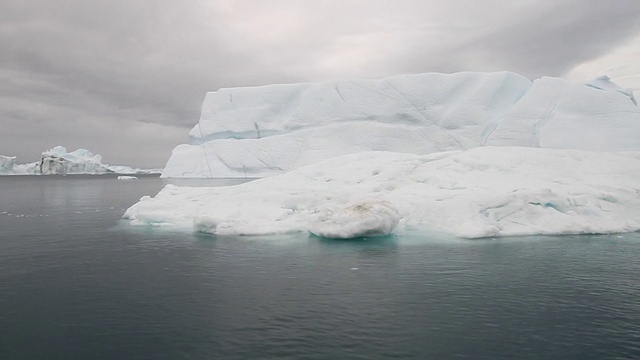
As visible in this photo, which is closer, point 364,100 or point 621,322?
point 621,322

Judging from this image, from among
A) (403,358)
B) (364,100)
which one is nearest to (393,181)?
(403,358)

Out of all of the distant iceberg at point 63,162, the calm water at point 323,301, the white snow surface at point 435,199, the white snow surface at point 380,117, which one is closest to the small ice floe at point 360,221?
the white snow surface at point 435,199

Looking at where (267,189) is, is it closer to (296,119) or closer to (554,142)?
(554,142)

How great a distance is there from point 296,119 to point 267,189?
40219 mm

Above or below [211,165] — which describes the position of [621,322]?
below

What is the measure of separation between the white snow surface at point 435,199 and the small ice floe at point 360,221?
0.04 meters

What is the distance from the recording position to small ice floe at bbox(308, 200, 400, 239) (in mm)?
14406

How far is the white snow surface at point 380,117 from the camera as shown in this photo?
4412 cm

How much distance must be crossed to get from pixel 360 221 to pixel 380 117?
44.0 m

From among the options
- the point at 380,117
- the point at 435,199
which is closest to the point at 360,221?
the point at 435,199

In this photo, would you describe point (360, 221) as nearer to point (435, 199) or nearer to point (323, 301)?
point (435, 199)

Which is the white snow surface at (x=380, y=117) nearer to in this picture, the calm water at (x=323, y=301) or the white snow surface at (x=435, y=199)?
the white snow surface at (x=435, y=199)

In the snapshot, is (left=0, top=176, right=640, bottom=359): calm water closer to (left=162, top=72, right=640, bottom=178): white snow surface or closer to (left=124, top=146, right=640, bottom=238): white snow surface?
(left=124, top=146, right=640, bottom=238): white snow surface

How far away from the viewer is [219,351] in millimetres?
5941
